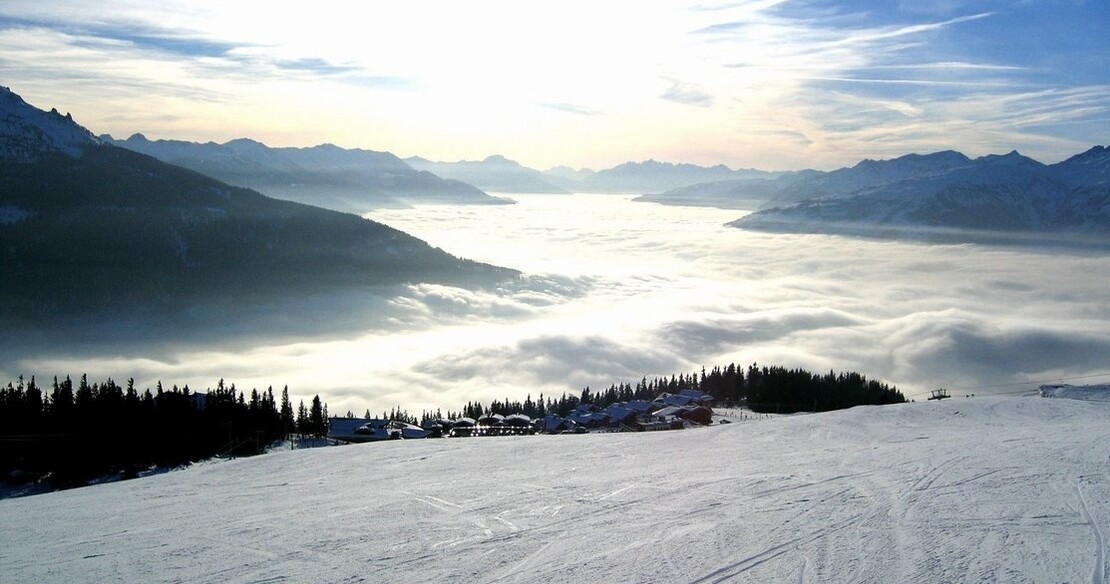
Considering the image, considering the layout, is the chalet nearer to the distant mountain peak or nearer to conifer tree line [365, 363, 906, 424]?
conifer tree line [365, 363, 906, 424]

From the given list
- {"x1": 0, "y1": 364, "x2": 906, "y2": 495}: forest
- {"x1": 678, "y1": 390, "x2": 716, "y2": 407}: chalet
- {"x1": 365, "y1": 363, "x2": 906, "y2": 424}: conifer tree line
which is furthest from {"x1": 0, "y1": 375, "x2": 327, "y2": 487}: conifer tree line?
{"x1": 678, "y1": 390, "x2": 716, "y2": 407}: chalet

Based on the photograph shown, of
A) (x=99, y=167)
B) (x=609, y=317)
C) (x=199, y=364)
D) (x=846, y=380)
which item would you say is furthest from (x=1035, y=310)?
(x=99, y=167)

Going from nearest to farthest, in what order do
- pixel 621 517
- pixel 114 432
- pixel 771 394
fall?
pixel 621 517 → pixel 114 432 → pixel 771 394

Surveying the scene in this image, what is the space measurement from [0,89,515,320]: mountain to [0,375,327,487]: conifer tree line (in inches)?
4430

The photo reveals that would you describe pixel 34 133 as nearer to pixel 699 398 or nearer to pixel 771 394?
pixel 699 398

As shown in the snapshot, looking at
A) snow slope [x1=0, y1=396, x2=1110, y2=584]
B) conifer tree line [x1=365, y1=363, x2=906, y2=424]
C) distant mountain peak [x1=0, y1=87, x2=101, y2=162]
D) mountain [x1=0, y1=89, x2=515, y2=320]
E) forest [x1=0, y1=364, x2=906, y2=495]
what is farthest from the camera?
distant mountain peak [x1=0, y1=87, x2=101, y2=162]

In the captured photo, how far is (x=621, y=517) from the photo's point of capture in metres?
14.4

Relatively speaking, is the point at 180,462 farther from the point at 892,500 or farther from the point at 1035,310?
the point at 1035,310

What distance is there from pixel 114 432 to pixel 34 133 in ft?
576

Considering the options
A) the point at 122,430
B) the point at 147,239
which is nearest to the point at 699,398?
the point at 122,430

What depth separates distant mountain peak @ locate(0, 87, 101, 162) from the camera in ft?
560

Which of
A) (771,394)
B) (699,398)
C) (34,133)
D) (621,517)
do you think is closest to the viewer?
(621,517)

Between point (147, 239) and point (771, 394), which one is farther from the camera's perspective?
point (147, 239)

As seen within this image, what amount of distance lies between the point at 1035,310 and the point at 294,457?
213170 mm
